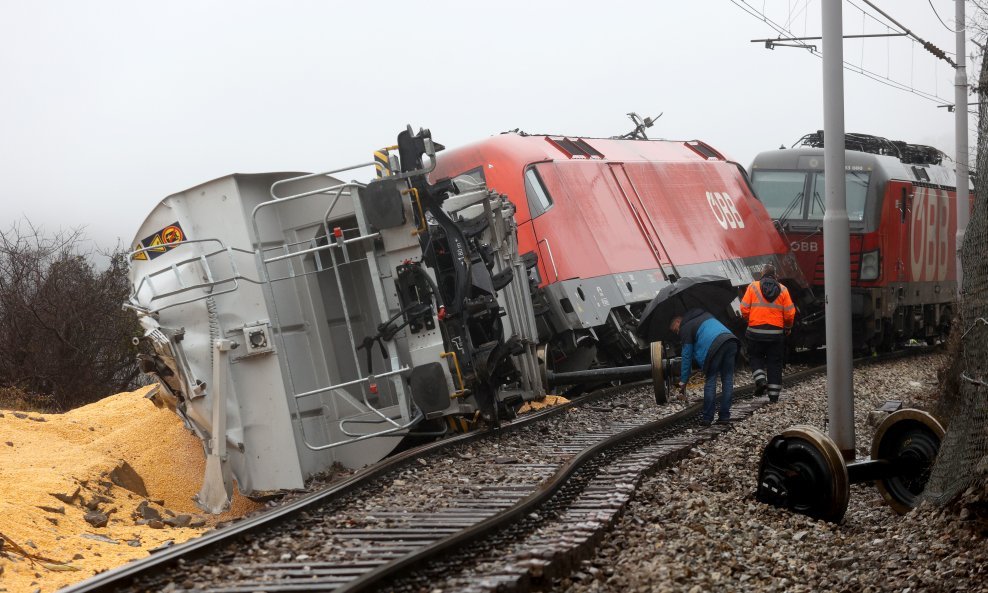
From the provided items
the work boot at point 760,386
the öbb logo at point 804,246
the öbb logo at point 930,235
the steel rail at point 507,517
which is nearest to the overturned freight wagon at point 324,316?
the steel rail at point 507,517

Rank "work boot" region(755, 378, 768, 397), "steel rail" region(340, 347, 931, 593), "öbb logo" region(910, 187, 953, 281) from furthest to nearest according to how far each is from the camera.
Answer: "öbb logo" region(910, 187, 953, 281) → "work boot" region(755, 378, 768, 397) → "steel rail" region(340, 347, 931, 593)

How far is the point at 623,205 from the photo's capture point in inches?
592

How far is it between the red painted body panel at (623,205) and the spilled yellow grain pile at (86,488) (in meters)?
5.16

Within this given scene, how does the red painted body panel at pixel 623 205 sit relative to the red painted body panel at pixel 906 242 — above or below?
above

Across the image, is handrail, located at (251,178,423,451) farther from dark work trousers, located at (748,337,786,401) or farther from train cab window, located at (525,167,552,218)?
dark work trousers, located at (748,337,786,401)

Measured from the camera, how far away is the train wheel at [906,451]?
7504mm

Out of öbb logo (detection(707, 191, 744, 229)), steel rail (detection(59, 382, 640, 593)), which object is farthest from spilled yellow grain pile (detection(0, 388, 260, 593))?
öbb logo (detection(707, 191, 744, 229))

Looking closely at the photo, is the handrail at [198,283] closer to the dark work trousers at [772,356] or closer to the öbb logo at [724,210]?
the dark work trousers at [772,356]

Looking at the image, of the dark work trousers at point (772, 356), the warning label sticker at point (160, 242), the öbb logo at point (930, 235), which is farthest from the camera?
the öbb logo at point (930, 235)

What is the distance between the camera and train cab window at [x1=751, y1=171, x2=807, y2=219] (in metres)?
19.5

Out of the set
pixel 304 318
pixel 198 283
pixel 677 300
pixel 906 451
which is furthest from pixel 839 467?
pixel 198 283

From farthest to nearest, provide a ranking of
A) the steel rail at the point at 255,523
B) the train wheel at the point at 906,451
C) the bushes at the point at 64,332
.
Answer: the bushes at the point at 64,332, the train wheel at the point at 906,451, the steel rail at the point at 255,523

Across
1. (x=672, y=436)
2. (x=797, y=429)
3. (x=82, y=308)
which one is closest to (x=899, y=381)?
(x=672, y=436)

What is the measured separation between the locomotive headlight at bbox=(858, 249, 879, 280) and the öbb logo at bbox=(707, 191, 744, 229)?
2.32 m
